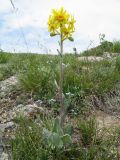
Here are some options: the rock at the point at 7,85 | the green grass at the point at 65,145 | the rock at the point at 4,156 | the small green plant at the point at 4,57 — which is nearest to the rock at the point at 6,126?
the green grass at the point at 65,145

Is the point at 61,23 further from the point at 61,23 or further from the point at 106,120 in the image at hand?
the point at 106,120

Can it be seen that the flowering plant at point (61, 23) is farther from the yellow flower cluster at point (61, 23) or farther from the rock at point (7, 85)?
the rock at point (7, 85)

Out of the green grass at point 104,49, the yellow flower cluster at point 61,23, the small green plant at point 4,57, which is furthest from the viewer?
the green grass at point 104,49

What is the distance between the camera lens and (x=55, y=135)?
4516 mm

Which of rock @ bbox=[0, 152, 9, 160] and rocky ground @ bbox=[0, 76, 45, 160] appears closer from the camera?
rock @ bbox=[0, 152, 9, 160]

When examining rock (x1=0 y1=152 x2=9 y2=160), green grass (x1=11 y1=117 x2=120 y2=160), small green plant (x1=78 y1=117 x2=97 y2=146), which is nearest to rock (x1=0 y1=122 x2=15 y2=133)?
green grass (x1=11 y1=117 x2=120 y2=160)

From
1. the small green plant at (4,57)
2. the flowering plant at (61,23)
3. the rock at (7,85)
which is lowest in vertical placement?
the rock at (7,85)

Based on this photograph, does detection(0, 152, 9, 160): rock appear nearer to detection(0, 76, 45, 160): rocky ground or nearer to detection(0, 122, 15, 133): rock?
detection(0, 76, 45, 160): rocky ground

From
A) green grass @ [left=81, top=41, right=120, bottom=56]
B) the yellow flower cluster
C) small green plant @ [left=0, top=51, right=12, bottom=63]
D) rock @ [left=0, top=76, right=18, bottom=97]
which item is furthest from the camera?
green grass @ [left=81, top=41, right=120, bottom=56]

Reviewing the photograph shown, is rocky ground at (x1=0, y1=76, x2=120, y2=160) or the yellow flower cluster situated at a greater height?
the yellow flower cluster

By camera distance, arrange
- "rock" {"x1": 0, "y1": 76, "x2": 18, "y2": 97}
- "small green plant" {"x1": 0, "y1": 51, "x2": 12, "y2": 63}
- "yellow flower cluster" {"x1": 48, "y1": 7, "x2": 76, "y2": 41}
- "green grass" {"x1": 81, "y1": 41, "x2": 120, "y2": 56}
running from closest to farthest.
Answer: "yellow flower cluster" {"x1": 48, "y1": 7, "x2": 76, "y2": 41}
"rock" {"x1": 0, "y1": 76, "x2": 18, "y2": 97}
"small green plant" {"x1": 0, "y1": 51, "x2": 12, "y2": 63}
"green grass" {"x1": 81, "y1": 41, "x2": 120, "y2": 56}

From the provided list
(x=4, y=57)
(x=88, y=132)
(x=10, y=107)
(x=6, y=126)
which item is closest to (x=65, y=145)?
(x=88, y=132)

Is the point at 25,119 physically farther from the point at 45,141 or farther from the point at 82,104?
the point at 82,104

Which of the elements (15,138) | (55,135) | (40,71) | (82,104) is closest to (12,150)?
(15,138)
